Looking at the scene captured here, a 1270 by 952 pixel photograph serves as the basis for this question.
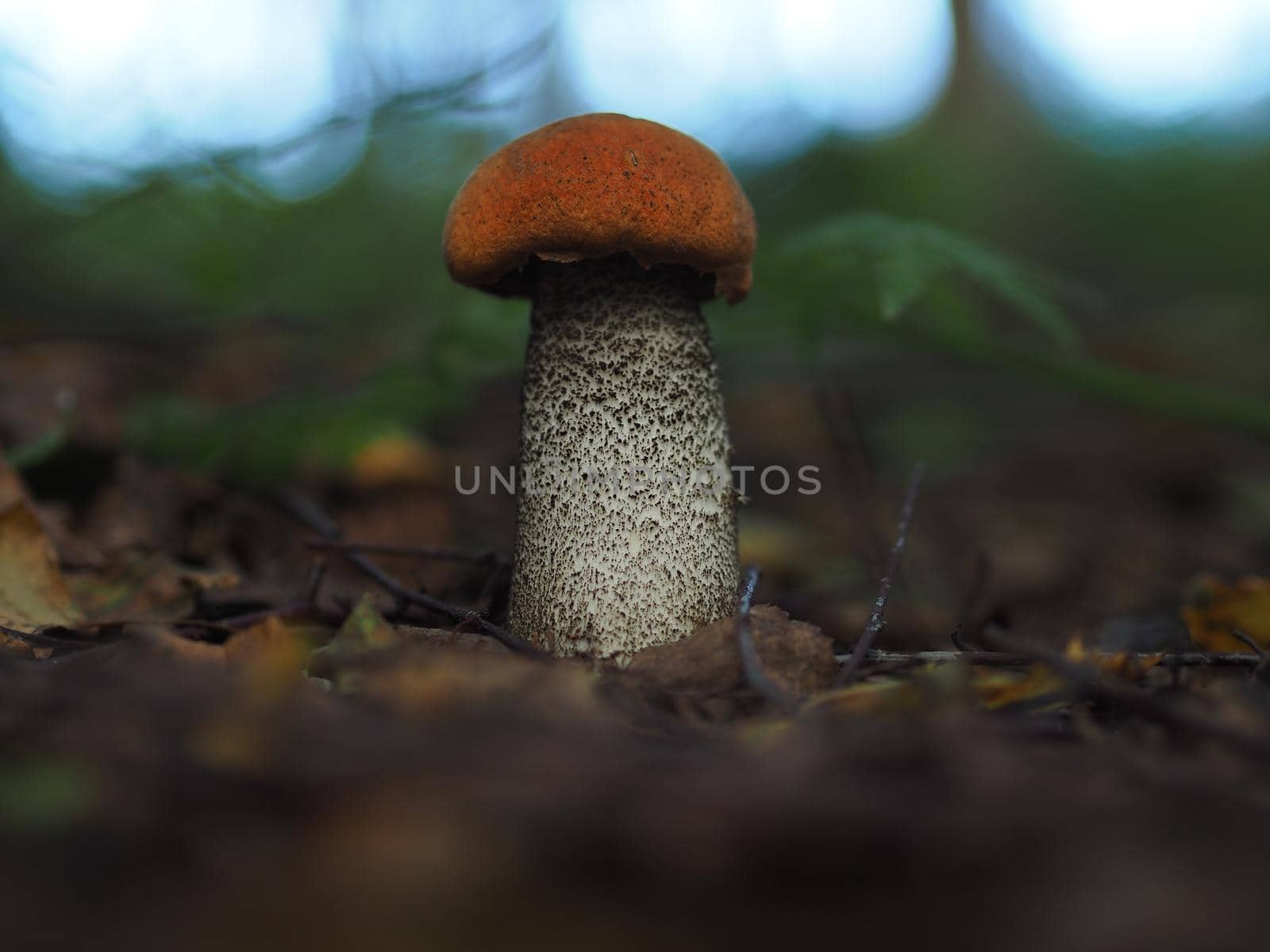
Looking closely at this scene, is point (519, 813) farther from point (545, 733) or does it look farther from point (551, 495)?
point (551, 495)

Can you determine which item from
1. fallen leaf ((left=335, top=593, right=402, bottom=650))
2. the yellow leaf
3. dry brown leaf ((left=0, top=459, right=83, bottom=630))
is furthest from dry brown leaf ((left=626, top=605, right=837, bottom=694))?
dry brown leaf ((left=0, top=459, right=83, bottom=630))

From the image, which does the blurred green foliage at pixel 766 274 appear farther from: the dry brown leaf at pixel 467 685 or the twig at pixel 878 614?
the dry brown leaf at pixel 467 685

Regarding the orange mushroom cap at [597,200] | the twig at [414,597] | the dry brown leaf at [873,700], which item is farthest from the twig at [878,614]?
the orange mushroom cap at [597,200]

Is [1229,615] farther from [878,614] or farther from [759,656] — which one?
[759,656]

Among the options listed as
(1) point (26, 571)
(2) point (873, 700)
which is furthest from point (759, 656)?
(1) point (26, 571)

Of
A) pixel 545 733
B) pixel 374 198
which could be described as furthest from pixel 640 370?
pixel 374 198

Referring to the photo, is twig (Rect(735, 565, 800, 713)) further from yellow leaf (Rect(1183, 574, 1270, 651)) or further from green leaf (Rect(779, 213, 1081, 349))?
yellow leaf (Rect(1183, 574, 1270, 651))

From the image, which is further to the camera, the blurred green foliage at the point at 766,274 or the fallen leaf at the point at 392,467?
the fallen leaf at the point at 392,467
